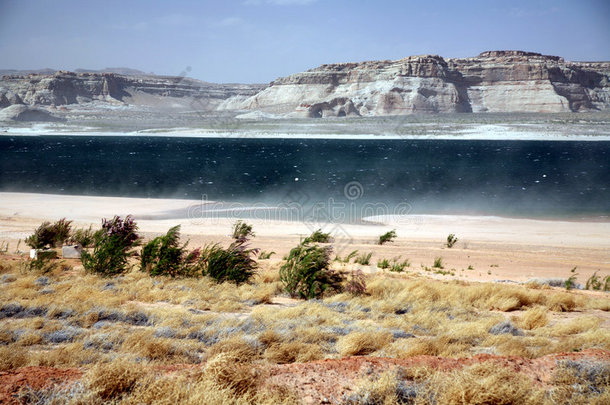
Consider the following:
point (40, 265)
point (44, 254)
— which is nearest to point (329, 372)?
point (40, 265)

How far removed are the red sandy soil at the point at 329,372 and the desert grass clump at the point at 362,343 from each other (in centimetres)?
71

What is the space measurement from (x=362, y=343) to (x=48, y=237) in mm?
12133

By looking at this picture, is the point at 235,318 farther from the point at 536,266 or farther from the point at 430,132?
the point at 430,132

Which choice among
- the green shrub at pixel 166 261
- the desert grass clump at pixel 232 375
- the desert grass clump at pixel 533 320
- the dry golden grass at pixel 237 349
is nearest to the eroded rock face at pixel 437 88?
the green shrub at pixel 166 261

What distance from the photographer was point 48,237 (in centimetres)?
1550

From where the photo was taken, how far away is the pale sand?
15.9 m

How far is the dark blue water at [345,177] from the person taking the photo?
3675 centimetres

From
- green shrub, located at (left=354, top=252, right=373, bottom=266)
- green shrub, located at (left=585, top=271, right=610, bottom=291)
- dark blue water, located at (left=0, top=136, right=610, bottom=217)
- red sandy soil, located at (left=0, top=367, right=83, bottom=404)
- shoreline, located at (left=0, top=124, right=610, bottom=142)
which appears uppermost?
shoreline, located at (left=0, top=124, right=610, bottom=142)

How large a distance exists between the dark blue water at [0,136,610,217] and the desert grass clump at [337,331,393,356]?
25.4m

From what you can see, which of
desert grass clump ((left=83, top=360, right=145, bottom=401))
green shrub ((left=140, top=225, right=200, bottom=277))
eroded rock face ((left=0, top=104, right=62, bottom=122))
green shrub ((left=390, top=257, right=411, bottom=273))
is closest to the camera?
desert grass clump ((left=83, top=360, right=145, bottom=401))

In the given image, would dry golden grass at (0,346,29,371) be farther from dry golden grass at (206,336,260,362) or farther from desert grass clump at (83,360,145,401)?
dry golden grass at (206,336,260,362)

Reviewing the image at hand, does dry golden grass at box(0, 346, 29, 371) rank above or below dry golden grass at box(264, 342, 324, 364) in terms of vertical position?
above

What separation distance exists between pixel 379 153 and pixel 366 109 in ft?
260

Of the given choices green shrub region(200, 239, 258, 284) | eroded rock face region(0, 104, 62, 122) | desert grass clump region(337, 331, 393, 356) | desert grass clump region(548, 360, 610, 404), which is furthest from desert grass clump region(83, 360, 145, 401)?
eroded rock face region(0, 104, 62, 122)
